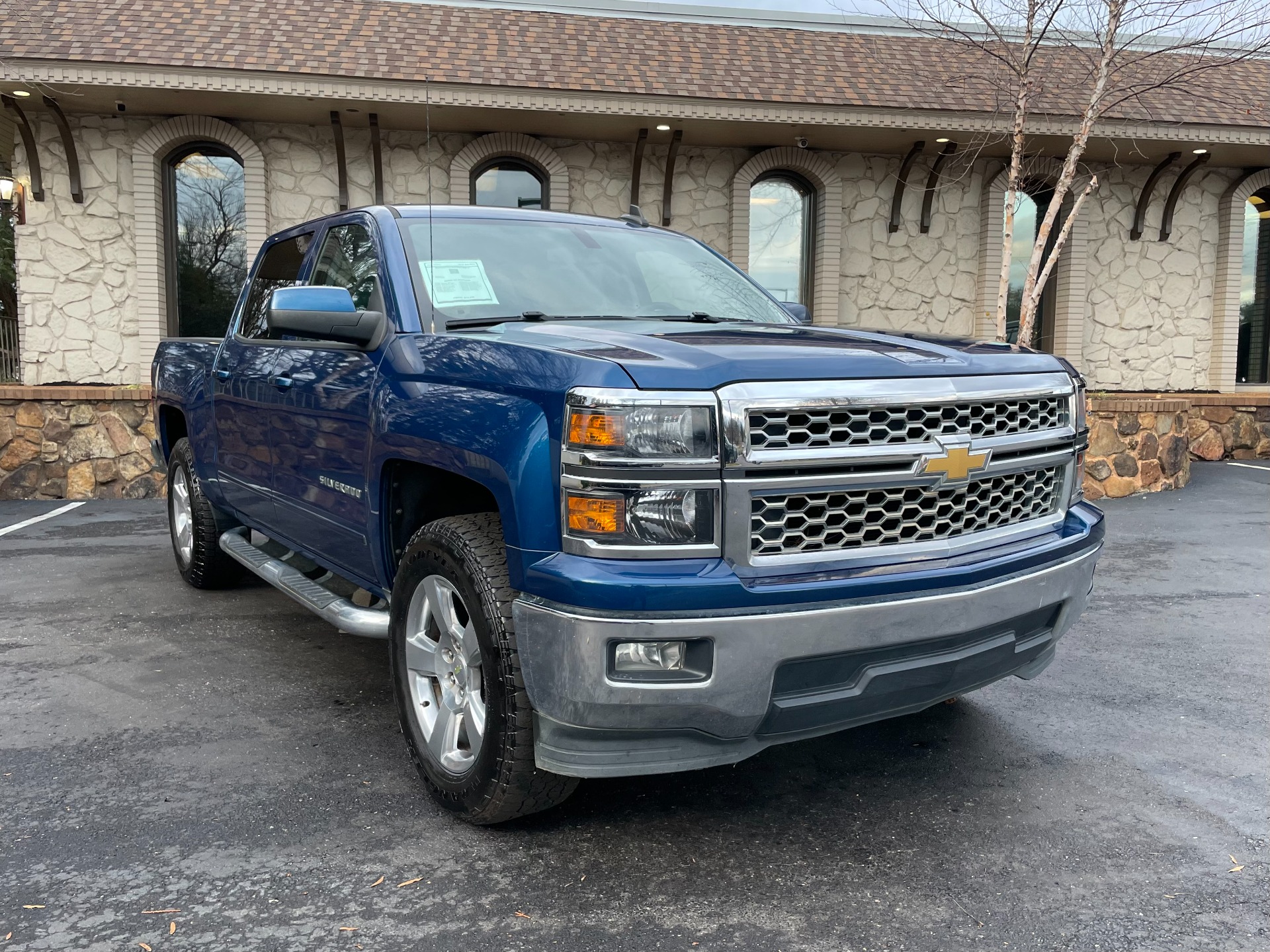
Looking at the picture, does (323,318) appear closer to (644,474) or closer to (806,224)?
(644,474)

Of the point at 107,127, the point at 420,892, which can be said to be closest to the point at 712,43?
the point at 107,127

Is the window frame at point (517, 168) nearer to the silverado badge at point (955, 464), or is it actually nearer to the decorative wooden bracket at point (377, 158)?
the decorative wooden bracket at point (377, 158)

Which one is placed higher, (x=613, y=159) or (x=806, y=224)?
(x=613, y=159)

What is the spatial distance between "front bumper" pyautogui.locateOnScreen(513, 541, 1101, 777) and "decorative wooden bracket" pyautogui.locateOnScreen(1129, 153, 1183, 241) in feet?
43.2

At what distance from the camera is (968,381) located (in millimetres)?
2730

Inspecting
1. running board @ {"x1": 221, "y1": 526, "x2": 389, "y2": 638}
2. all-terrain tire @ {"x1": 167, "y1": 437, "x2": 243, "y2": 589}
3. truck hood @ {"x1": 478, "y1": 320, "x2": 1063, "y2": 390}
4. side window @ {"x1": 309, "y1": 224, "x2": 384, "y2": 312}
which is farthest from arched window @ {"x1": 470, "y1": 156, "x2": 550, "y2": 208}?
truck hood @ {"x1": 478, "y1": 320, "x2": 1063, "y2": 390}

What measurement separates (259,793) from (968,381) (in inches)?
96.7

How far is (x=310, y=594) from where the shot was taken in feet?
12.7

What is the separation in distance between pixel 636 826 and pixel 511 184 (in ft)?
37.0

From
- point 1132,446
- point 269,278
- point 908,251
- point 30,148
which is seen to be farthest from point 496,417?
point 908,251

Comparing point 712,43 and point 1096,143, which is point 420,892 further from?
point 1096,143

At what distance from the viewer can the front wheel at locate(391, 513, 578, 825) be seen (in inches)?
102

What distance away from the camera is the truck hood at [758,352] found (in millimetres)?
2439

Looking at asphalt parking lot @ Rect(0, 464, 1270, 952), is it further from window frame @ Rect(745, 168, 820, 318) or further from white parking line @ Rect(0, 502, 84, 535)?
window frame @ Rect(745, 168, 820, 318)
